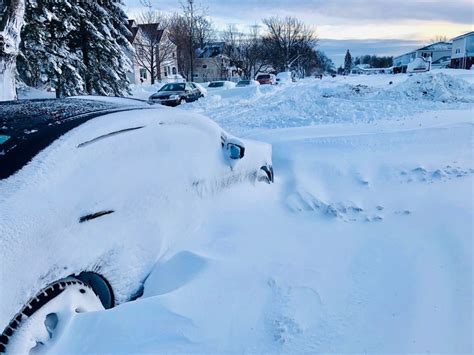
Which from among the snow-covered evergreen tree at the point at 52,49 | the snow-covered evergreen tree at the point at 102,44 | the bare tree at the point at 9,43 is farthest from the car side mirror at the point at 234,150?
the snow-covered evergreen tree at the point at 102,44

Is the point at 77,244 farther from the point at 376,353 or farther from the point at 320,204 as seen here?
the point at 320,204

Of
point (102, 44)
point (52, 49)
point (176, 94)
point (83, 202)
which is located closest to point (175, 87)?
point (176, 94)

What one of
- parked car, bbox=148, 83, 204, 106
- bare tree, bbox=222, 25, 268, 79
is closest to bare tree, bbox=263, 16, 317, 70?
bare tree, bbox=222, 25, 268, 79

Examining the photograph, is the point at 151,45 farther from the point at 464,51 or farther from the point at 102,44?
the point at 464,51

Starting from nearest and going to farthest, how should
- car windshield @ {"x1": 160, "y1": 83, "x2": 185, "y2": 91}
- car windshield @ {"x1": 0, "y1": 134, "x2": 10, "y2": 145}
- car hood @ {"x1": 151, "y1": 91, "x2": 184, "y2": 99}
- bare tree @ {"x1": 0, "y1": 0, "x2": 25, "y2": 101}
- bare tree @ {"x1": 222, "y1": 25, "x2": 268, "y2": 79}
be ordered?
car windshield @ {"x1": 0, "y1": 134, "x2": 10, "y2": 145}, bare tree @ {"x1": 0, "y1": 0, "x2": 25, "y2": 101}, car hood @ {"x1": 151, "y1": 91, "x2": 184, "y2": 99}, car windshield @ {"x1": 160, "y1": 83, "x2": 185, "y2": 91}, bare tree @ {"x1": 222, "y1": 25, "x2": 268, "y2": 79}

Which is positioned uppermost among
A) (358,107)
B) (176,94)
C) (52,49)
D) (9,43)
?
(52,49)

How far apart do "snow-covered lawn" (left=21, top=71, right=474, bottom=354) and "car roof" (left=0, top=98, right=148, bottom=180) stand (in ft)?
3.22

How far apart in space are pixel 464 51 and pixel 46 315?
85.6 meters

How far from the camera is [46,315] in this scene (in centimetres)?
198

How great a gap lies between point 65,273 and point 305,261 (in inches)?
65.8

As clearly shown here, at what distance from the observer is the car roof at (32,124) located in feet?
7.18

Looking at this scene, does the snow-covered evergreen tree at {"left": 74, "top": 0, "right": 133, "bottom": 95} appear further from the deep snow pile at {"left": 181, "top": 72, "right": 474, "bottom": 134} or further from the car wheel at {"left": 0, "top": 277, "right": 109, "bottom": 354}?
the car wheel at {"left": 0, "top": 277, "right": 109, "bottom": 354}

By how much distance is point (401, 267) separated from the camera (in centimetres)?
287

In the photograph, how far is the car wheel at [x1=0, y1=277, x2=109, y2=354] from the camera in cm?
179
